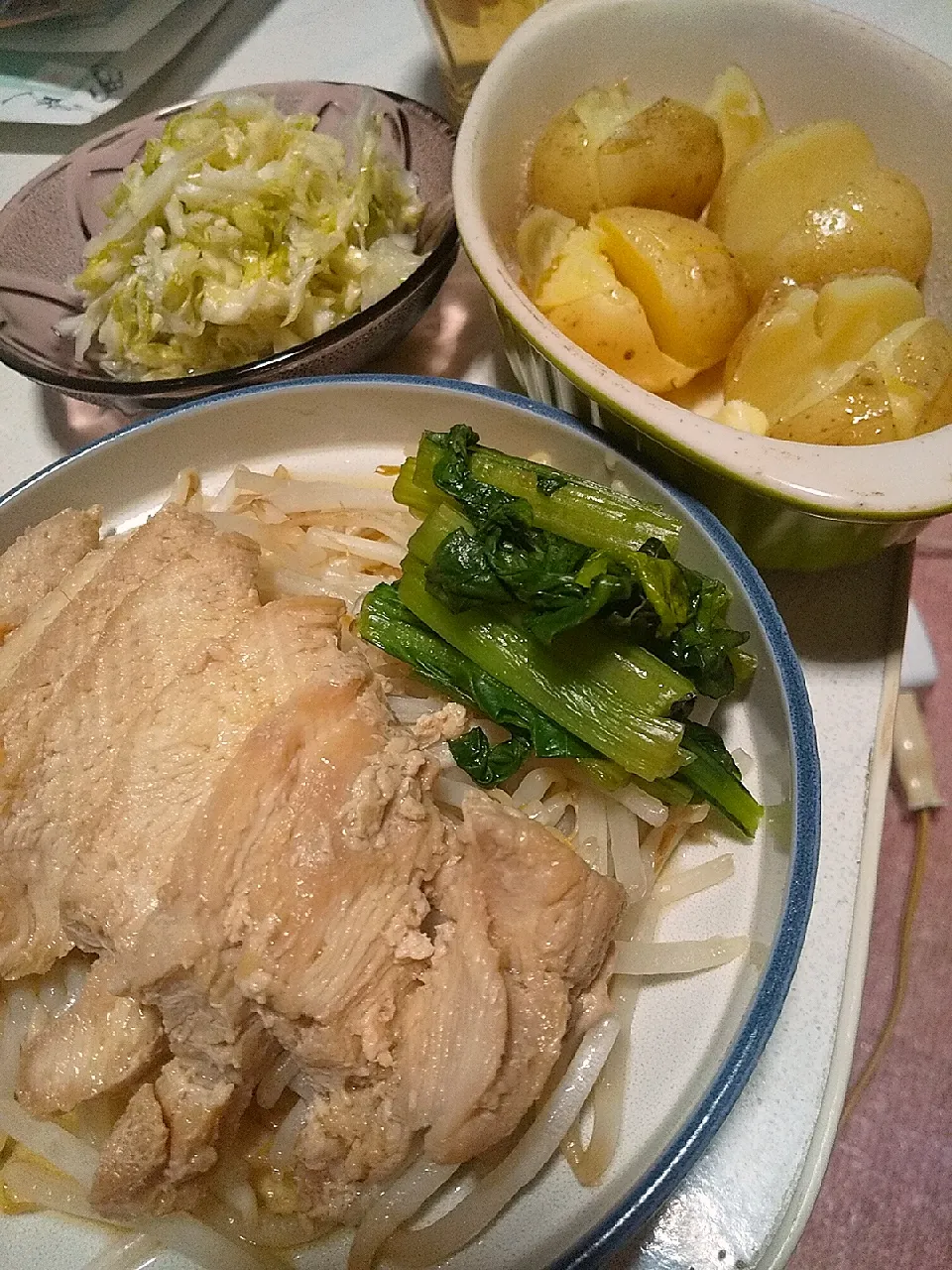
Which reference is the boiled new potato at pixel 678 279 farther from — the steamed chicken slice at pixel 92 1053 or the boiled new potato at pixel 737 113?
the steamed chicken slice at pixel 92 1053

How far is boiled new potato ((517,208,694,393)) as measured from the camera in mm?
1468

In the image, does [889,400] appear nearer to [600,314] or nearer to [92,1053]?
[600,314]

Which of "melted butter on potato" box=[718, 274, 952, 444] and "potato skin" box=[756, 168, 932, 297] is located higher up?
"potato skin" box=[756, 168, 932, 297]

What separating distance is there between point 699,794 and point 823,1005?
328 mm

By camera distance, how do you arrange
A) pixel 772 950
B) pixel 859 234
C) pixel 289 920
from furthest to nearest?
pixel 859 234 < pixel 772 950 < pixel 289 920

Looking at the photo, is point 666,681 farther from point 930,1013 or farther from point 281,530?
point 930,1013

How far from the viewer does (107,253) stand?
1.86 m

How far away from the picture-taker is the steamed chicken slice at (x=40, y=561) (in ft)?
4.73

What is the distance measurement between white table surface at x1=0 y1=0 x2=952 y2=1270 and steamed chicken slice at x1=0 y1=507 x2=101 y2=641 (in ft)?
1.81

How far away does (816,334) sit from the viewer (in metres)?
1.46

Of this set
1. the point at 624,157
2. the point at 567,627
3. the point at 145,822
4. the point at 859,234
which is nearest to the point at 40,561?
the point at 145,822

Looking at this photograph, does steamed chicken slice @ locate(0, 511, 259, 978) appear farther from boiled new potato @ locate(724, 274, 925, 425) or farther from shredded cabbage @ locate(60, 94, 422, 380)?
boiled new potato @ locate(724, 274, 925, 425)

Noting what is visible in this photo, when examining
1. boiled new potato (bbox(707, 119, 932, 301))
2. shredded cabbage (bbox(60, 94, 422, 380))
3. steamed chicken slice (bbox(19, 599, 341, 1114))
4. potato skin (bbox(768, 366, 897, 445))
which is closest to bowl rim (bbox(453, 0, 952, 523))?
potato skin (bbox(768, 366, 897, 445))

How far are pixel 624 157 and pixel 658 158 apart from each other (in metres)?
0.06
